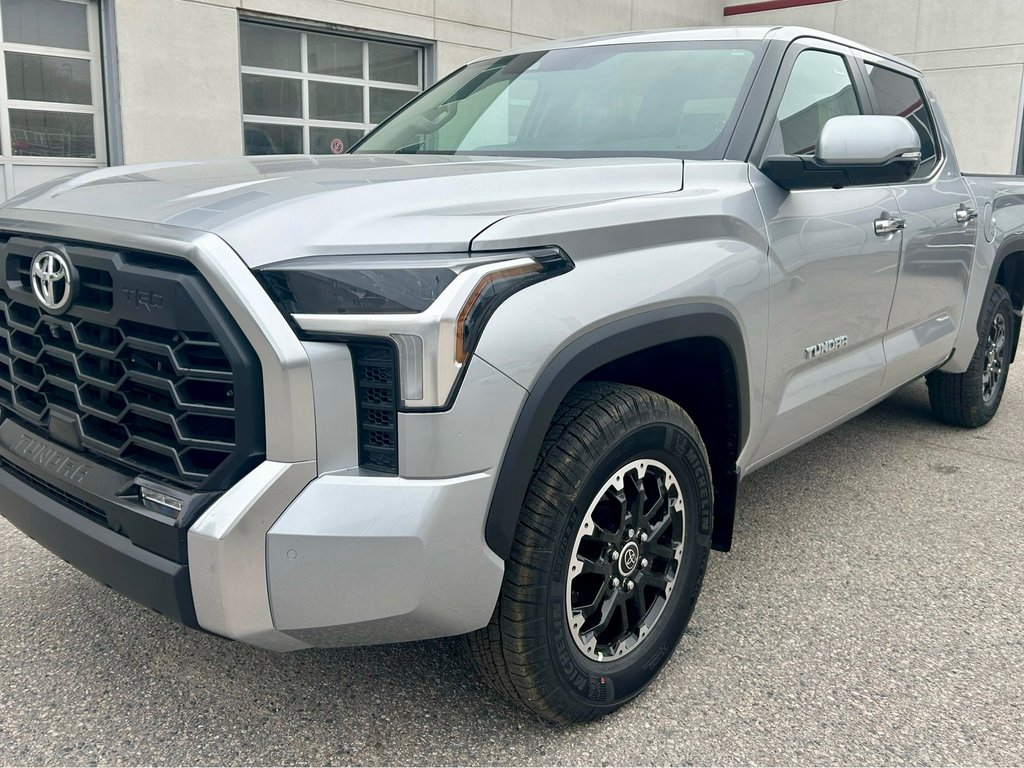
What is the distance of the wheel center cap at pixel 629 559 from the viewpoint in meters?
2.30

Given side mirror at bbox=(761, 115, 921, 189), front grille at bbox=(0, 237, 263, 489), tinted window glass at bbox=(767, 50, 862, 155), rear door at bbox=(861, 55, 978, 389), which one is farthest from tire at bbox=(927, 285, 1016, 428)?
front grille at bbox=(0, 237, 263, 489)

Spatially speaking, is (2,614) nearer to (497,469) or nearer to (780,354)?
(497,469)

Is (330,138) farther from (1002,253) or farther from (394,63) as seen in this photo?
(1002,253)

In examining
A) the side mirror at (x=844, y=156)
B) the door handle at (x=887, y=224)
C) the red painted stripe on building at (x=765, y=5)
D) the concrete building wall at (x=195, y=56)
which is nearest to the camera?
the side mirror at (x=844, y=156)

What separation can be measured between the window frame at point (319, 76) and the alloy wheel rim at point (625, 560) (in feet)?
25.6

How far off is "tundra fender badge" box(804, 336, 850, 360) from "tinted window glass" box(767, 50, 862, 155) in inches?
25.0

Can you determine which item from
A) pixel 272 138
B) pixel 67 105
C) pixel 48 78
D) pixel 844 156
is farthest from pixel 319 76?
pixel 844 156

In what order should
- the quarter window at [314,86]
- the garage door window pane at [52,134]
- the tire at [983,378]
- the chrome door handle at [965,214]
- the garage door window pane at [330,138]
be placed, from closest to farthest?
the chrome door handle at [965,214] < the tire at [983,378] < the garage door window pane at [52,134] < the quarter window at [314,86] < the garage door window pane at [330,138]

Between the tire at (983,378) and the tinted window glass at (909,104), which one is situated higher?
the tinted window glass at (909,104)

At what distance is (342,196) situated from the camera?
6.37 ft

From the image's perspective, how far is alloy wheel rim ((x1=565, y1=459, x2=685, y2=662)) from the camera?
223 centimetres

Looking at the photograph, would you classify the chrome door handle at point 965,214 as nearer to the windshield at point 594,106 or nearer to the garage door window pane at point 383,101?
the windshield at point 594,106

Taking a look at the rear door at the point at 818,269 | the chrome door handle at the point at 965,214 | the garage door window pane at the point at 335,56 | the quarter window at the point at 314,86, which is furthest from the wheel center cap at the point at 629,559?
the garage door window pane at the point at 335,56

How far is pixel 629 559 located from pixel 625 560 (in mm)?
18
